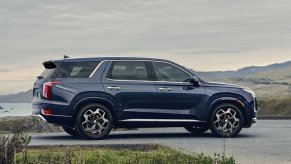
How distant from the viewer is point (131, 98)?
14117 mm

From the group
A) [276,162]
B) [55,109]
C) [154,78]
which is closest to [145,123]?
[154,78]

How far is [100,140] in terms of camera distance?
45.1 ft

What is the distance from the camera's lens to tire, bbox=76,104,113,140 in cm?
1369

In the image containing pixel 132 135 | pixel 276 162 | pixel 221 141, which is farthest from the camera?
pixel 132 135

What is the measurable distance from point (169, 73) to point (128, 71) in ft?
3.23

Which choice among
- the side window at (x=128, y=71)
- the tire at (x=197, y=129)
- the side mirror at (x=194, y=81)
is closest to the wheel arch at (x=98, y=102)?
the side window at (x=128, y=71)

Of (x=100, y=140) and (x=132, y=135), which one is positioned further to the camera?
(x=132, y=135)

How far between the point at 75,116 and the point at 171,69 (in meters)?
2.54

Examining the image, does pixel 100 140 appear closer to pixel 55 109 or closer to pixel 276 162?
pixel 55 109

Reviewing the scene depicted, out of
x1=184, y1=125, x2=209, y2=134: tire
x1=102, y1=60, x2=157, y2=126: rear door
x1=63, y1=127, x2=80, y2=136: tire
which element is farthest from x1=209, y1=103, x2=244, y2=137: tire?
x1=63, y1=127, x2=80, y2=136: tire

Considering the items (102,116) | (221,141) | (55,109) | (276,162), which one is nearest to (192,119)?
(221,141)

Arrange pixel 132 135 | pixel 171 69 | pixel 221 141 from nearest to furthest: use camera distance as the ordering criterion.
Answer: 1. pixel 221 141
2. pixel 171 69
3. pixel 132 135

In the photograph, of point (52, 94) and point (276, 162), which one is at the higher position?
point (52, 94)

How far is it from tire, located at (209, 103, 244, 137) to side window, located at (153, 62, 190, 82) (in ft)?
3.56
